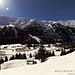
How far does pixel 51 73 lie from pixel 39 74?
141 centimetres

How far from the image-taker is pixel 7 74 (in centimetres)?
2095

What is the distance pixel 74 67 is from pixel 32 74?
4901 mm

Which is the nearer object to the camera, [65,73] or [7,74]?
[65,73]

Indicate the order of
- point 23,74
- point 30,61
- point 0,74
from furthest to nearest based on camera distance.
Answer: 1. point 30,61
2. point 0,74
3. point 23,74

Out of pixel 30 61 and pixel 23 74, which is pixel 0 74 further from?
pixel 30 61

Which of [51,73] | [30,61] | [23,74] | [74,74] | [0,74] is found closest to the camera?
[74,74]

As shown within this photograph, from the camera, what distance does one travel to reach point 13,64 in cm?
6162

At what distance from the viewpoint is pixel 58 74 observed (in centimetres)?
1695

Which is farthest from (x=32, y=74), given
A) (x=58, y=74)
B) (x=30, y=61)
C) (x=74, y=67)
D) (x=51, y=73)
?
A: (x=30, y=61)

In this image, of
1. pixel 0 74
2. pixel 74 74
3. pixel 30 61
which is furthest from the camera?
pixel 30 61

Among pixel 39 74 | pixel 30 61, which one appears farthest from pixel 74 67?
pixel 30 61

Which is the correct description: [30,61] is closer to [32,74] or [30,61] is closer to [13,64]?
[13,64]

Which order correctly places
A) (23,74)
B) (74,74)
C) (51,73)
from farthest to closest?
(23,74), (51,73), (74,74)

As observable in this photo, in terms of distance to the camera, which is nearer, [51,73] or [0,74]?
[51,73]
